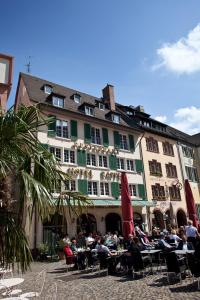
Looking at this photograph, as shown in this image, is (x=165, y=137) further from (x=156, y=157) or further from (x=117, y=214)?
(x=117, y=214)

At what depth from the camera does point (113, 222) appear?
23.8 meters

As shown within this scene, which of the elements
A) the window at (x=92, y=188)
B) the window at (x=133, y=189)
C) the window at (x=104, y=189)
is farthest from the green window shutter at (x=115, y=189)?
the window at (x=133, y=189)

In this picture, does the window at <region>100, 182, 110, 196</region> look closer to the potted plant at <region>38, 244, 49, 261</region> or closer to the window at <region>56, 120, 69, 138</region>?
the window at <region>56, 120, 69, 138</region>

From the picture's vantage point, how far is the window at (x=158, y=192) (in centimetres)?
2716

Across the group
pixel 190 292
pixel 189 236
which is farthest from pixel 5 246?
pixel 189 236

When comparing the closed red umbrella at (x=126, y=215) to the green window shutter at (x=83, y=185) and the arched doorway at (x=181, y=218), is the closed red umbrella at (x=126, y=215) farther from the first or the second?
the arched doorway at (x=181, y=218)

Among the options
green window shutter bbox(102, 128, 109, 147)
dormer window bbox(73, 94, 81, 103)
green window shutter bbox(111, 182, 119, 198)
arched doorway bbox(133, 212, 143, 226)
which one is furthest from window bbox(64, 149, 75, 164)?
arched doorway bbox(133, 212, 143, 226)

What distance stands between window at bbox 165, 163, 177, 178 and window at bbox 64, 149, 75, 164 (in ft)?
41.1

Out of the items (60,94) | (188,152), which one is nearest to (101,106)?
(60,94)

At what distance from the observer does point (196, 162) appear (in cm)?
3559

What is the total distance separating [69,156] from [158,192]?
35.0 feet

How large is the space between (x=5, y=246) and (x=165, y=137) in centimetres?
2883

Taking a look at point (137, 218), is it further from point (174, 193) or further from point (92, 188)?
point (174, 193)

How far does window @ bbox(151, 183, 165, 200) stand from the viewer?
2716cm
